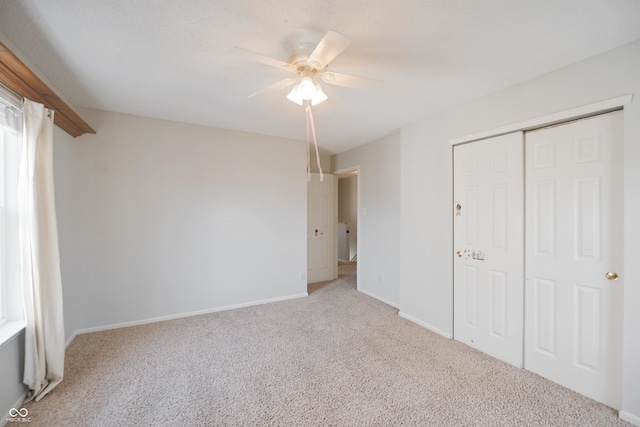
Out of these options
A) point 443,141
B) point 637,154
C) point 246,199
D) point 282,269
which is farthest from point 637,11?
point 282,269

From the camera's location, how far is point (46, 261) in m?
1.93

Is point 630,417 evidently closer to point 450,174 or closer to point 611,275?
point 611,275

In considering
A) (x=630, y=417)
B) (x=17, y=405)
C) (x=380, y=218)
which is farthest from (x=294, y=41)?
(x=630, y=417)

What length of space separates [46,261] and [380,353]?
9.29ft

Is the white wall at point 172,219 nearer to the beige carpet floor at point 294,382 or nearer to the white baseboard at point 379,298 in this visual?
the beige carpet floor at point 294,382

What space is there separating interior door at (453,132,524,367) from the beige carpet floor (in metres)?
0.25

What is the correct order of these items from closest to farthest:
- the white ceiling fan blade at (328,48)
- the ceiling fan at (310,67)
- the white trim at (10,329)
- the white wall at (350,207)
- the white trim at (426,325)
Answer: the white ceiling fan blade at (328,48) → the ceiling fan at (310,67) → the white trim at (10,329) → the white trim at (426,325) → the white wall at (350,207)

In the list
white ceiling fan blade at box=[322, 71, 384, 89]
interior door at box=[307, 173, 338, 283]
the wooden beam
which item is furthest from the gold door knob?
the wooden beam

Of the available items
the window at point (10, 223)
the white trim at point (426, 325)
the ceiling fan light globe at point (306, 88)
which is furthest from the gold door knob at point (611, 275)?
the window at point (10, 223)

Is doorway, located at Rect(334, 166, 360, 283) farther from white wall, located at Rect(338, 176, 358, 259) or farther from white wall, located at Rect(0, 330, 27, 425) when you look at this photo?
white wall, located at Rect(0, 330, 27, 425)

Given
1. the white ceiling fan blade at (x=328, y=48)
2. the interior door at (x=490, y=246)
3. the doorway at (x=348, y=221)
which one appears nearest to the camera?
the white ceiling fan blade at (x=328, y=48)

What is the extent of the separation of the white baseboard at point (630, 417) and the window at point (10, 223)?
4.12 m

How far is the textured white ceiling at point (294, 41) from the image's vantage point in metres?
1.42

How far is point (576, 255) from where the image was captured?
1.94 meters
